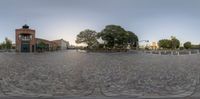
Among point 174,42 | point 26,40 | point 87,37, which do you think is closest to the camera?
point 26,40

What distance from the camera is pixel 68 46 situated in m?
185

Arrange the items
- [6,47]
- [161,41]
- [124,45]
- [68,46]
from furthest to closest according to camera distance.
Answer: [68,46]
[161,41]
[6,47]
[124,45]

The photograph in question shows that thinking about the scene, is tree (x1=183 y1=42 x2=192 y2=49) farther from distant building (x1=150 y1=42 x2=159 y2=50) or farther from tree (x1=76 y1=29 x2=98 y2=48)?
tree (x1=76 y1=29 x2=98 y2=48)

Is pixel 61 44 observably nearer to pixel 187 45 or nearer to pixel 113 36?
pixel 187 45

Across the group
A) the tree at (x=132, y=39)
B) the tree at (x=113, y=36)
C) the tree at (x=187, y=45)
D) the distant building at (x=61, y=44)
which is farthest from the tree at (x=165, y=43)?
the distant building at (x=61, y=44)

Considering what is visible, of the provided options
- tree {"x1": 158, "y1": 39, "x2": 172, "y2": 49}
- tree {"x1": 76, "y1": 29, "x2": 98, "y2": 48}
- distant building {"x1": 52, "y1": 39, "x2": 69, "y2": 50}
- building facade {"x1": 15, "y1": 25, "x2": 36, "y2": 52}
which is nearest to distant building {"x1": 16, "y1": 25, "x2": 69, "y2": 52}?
building facade {"x1": 15, "y1": 25, "x2": 36, "y2": 52}

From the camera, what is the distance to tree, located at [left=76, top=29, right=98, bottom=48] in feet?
367

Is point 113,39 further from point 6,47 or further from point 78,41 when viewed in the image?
point 6,47

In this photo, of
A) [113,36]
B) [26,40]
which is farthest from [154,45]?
[26,40]

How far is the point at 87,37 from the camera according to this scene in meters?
114

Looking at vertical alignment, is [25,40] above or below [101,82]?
above

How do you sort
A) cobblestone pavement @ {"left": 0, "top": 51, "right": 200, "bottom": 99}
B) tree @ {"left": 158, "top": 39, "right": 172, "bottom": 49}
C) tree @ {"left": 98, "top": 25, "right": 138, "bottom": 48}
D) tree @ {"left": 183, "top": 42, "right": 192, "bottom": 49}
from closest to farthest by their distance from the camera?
cobblestone pavement @ {"left": 0, "top": 51, "right": 200, "bottom": 99}, tree @ {"left": 98, "top": 25, "right": 138, "bottom": 48}, tree @ {"left": 158, "top": 39, "right": 172, "bottom": 49}, tree @ {"left": 183, "top": 42, "right": 192, "bottom": 49}

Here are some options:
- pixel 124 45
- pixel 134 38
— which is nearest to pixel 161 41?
pixel 134 38

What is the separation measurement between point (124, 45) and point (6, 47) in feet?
172
